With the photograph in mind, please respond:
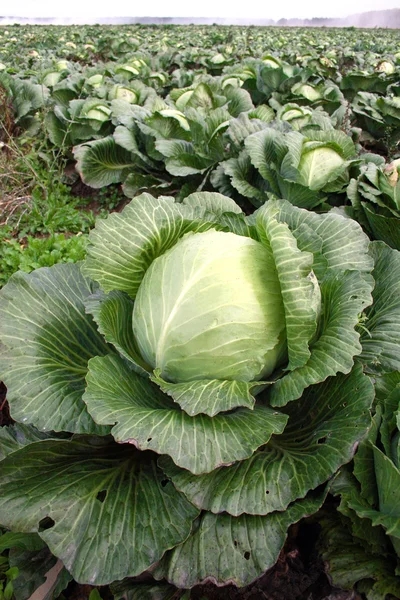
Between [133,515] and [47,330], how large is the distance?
2.96 ft

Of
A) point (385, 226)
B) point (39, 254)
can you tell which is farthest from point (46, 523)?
point (385, 226)

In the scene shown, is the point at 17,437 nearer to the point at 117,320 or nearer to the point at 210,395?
the point at 117,320

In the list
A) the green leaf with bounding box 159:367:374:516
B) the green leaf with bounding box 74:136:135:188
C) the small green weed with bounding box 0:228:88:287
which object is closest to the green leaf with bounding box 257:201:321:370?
the green leaf with bounding box 159:367:374:516

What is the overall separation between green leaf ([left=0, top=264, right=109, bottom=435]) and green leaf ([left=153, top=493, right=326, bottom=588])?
21.6 inches

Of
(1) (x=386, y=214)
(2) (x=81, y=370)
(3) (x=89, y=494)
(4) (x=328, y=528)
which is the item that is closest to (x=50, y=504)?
(3) (x=89, y=494)

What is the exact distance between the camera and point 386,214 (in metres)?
3.19

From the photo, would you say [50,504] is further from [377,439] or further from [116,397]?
[377,439]

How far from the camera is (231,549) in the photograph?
1551mm

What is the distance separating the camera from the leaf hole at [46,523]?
1.64m

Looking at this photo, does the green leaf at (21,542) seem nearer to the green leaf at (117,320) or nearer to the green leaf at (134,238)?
the green leaf at (117,320)

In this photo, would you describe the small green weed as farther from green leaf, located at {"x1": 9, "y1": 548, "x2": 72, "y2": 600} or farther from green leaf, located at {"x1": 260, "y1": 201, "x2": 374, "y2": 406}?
green leaf, located at {"x1": 9, "y1": 548, "x2": 72, "y2": 600}

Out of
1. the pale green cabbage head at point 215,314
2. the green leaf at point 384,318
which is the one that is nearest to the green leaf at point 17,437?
the pale green cabbage head at point 215,314

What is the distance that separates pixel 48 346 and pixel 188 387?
2.41 ft

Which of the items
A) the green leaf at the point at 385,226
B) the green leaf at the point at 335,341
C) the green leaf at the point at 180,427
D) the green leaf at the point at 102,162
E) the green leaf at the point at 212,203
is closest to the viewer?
the green leaf at the point at 180,427
